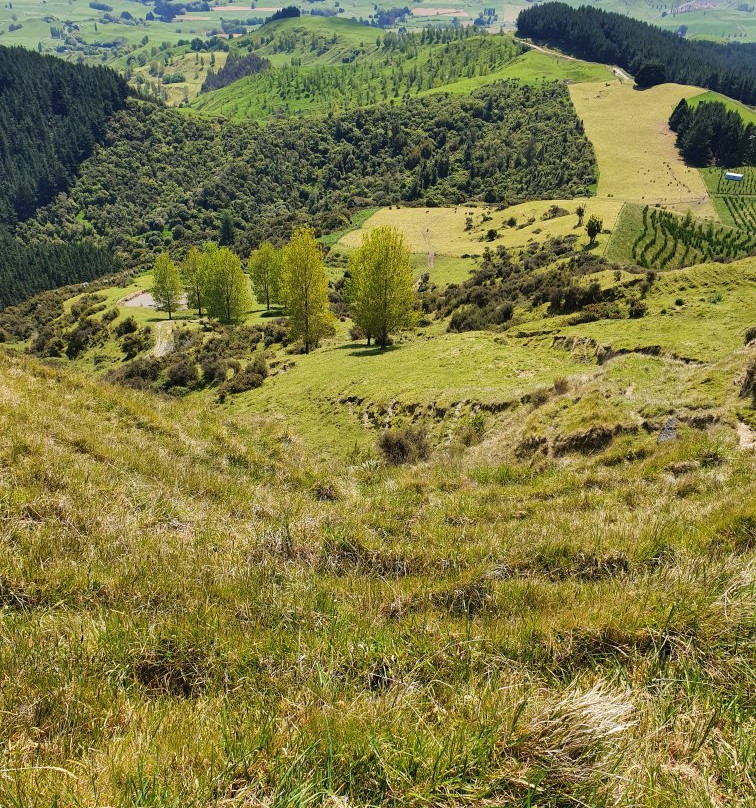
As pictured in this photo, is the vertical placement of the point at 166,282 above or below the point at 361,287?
below

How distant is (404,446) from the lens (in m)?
20.3

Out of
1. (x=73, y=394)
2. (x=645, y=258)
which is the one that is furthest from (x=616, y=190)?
(x=73, y=394)

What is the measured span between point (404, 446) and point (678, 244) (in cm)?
7570

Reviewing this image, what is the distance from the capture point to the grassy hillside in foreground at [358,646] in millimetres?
2264

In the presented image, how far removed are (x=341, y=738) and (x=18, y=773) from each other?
1.47 meters

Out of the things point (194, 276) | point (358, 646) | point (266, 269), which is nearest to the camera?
point (358, 646)

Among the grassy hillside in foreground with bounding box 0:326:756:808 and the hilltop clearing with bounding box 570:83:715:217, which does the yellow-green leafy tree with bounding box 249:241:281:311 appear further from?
the hilltop clearing with bounding box 570:83:715:217

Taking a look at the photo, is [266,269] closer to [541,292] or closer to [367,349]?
[367,349]

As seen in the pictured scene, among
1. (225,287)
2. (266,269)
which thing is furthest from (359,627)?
(266,269)

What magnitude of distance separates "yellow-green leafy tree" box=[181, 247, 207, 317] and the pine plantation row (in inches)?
2813

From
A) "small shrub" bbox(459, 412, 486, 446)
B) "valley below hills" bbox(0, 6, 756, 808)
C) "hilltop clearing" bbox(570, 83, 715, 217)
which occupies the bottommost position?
"small shrub" bbox(459, 412, 486, 446)

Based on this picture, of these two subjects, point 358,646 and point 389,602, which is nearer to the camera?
point 358,646

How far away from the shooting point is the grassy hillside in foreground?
2264 millimetres

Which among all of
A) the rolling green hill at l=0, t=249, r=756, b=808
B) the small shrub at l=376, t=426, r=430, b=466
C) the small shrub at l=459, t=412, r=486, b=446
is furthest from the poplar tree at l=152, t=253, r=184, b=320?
the rolling green hill at l=0, t=249, r=756, b=808
